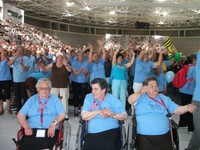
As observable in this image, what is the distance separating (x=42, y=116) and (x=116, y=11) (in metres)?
20.7

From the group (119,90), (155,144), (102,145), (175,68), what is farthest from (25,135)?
(175,68)

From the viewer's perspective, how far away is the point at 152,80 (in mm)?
2764

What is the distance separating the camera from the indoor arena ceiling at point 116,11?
55.4ft

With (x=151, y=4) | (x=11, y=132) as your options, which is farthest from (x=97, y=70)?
(x=151, y=4)

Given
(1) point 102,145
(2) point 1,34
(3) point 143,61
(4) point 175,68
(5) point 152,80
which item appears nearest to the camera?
(1) point 102,145

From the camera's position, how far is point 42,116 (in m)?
2.84

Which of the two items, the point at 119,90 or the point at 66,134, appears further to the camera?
the point at 119,90

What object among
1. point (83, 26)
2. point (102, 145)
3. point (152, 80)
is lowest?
point (102, 145)

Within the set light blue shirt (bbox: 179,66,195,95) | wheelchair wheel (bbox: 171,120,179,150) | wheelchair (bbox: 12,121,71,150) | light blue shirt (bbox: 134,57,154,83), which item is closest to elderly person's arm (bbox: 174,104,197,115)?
wheelchair wheel (bbox: 171,120,179,150)

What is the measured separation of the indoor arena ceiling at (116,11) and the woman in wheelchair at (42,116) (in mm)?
13824

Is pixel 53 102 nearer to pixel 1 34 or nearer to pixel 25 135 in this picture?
pixel 25 135

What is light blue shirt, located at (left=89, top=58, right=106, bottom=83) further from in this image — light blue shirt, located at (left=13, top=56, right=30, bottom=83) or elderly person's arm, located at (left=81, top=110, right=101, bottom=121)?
elderly person's arm, located at (left=81, top=110, right=101, bottom=121)

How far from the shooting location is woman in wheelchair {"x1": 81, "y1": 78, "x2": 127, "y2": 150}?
8.48 feet

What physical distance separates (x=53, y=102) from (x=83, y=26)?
28073 millimetres
